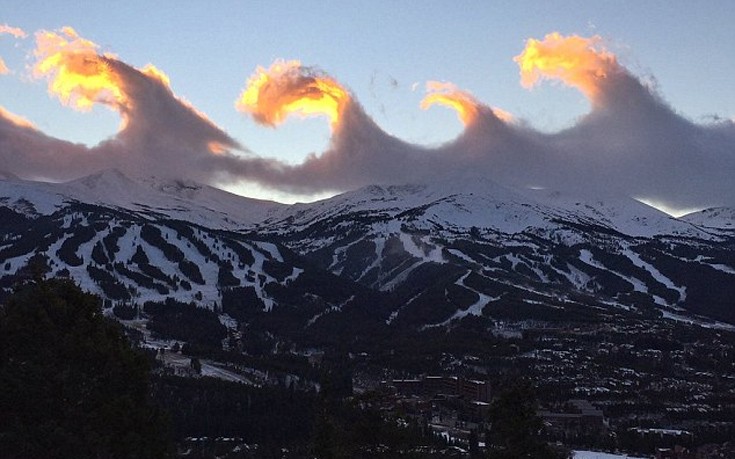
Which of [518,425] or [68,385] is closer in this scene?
[68,385]

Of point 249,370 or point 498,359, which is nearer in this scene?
point 249,370

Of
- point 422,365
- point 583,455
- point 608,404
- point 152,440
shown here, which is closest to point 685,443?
point 583,455

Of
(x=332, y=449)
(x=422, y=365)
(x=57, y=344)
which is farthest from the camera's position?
(x=422, y=365)

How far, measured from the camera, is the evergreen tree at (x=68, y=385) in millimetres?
34375

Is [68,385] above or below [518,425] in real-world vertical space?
above

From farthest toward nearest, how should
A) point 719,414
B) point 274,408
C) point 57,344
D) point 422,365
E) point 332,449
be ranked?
point 422,365, point 719,414, point 274,408, point 332,449, point 57,344

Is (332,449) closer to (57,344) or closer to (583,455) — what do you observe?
(57,344)

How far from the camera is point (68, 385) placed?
35.6 metres

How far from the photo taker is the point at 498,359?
627 feet

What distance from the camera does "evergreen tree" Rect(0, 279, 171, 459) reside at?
1353 inches

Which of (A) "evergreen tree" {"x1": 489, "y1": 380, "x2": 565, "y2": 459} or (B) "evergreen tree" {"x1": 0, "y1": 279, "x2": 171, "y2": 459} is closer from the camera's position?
(B) "evergreen tree" {"x1": 0, "y1": 279, "x2": 171, "y2": 459}

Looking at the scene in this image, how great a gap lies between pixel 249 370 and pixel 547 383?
56.5m

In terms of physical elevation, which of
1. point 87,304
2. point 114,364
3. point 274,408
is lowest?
point 274,408

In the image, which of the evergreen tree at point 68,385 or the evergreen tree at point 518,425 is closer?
the evergreen tree at point 68,385
